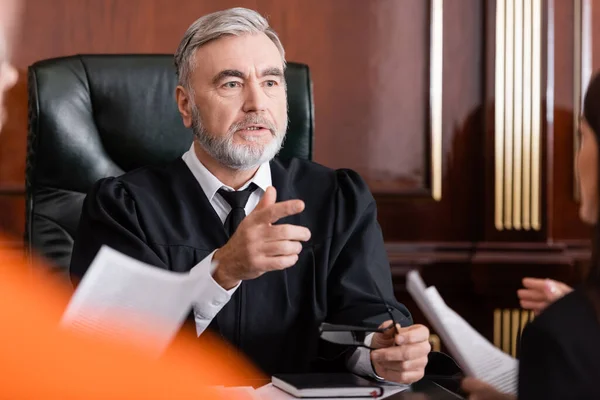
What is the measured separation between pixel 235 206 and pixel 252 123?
0.70ft

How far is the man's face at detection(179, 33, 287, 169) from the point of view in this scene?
6.72ft

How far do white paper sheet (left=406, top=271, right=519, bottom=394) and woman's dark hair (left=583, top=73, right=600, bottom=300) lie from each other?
0.61ft

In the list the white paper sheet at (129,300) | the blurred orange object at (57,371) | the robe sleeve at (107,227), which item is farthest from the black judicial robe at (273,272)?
the blurred orange object at (57,371)

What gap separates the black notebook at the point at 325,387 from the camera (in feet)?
4.48

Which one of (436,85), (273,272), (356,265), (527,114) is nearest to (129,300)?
(273,272)

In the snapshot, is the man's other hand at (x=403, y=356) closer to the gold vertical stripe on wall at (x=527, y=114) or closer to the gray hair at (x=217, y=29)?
the gray hair at (x=217, y=29)

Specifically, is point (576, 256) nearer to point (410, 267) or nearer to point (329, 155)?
point (410, 267)

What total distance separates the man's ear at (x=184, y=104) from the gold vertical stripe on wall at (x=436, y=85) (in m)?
1.16

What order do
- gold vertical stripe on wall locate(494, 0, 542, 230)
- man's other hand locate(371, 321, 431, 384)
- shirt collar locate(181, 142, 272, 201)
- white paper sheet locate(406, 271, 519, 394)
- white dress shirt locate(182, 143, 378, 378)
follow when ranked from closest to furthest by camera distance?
white paper sheet locate(406, 271, 519, 394)
man's other hand locate(371, 321, 431, 384)
white dress shirt locate(182, 143, 378, 378)
shirt collar locate(181, 142, 272, 201)
gold vertical stripe on wall locate(494, 0, 542, 230)

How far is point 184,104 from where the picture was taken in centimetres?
217

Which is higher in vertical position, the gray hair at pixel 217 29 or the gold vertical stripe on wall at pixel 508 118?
the gray hair at pixel 217 29

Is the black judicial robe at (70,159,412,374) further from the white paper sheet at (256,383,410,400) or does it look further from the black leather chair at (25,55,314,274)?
the white paper sheet at (256,383,410,400)

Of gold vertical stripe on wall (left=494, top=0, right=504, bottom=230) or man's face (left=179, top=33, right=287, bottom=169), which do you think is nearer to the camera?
man's face (left=179, top=33, right=287, bottom=169)

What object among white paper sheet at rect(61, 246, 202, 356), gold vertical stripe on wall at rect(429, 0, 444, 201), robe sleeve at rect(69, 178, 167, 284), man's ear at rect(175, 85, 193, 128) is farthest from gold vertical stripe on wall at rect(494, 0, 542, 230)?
white paper sheet at rect(61, 246, 202, 356)
